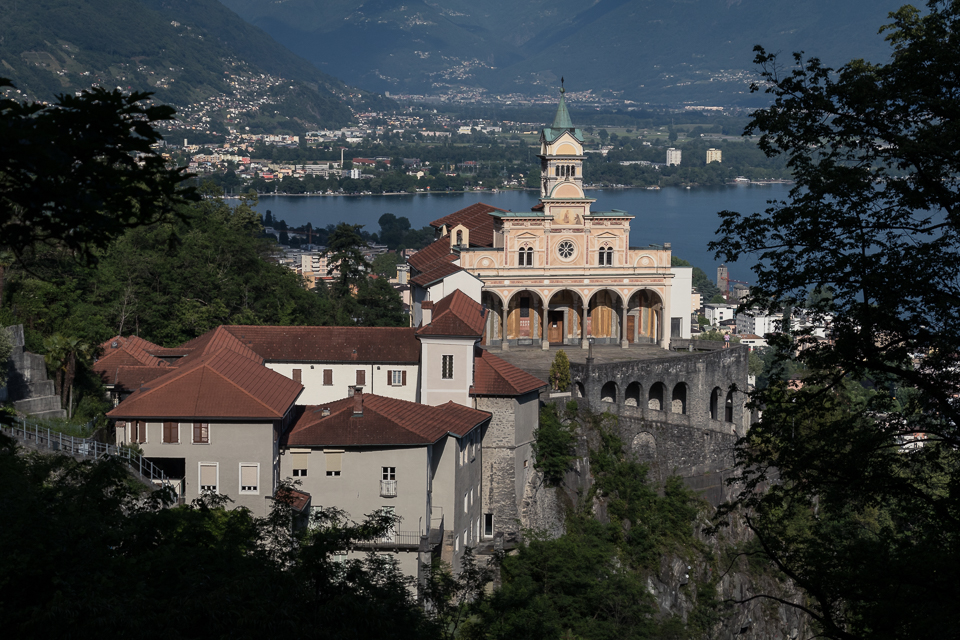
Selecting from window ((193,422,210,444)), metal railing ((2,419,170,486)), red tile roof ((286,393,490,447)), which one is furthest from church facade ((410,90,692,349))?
metal railing ((2,419,170,486))

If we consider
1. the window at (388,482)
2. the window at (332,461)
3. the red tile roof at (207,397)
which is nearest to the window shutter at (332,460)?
the window at (332,461)

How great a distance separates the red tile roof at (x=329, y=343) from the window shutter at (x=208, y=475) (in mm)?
8069

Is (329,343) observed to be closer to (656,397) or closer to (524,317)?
(656,397)

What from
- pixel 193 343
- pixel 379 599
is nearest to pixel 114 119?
pixel 379 599

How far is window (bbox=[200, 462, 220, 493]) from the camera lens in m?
33.1

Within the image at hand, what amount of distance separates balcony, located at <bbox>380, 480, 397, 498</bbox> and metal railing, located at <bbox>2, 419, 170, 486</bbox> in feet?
19.2

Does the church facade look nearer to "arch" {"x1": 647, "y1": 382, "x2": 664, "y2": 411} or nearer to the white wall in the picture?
"arch" {"x1": 647, "y1": 382, "x2": 664, "y2": 411}

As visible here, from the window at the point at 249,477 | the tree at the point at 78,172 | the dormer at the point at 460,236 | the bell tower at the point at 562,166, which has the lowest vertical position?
the window at the point at 249,477

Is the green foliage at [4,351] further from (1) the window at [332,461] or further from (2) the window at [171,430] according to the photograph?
(1) the window at [332,461]

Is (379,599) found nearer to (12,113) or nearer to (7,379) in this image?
(12,113)

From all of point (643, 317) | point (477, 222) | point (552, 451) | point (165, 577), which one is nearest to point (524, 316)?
point (643, 317)

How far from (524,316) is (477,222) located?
595 centimetres

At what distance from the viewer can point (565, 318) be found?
57.9 m

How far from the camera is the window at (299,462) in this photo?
34156 mm
